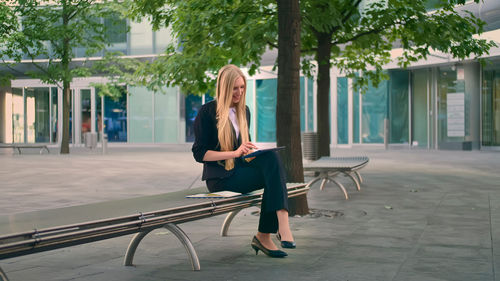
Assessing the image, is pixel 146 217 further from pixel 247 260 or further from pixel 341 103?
pixel 341 103

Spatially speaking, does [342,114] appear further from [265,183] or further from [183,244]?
[183,244]

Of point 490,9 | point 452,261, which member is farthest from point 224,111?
point 490,9

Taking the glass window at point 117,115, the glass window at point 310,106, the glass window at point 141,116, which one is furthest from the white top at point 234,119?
the glass window at point 117,115

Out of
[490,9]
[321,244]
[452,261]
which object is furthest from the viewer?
[490,9]

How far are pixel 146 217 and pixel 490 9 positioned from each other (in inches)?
820

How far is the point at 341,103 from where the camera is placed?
29734mm

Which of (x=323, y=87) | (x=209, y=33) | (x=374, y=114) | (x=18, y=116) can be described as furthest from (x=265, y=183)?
(x=18, y=116)

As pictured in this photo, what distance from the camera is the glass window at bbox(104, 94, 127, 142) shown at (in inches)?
1390

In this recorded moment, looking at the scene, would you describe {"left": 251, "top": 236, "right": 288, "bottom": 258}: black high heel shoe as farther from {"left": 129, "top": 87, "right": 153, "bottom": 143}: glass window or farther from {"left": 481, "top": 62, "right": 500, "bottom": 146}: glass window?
{"left": 129, "top": 87, "right": 153, "bottom": 143}: glass window

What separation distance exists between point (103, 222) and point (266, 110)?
95.6 feet

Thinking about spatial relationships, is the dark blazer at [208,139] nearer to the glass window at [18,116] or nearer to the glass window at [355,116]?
the glass window at [355,116]

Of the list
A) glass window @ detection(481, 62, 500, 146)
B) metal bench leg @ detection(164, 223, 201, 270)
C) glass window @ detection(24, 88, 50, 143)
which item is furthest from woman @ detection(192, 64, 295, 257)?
glass window @ detection(24, 88, 50, 143)

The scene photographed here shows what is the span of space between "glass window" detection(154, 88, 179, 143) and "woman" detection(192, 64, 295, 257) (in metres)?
29.4

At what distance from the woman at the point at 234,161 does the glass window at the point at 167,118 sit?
29430 mm
